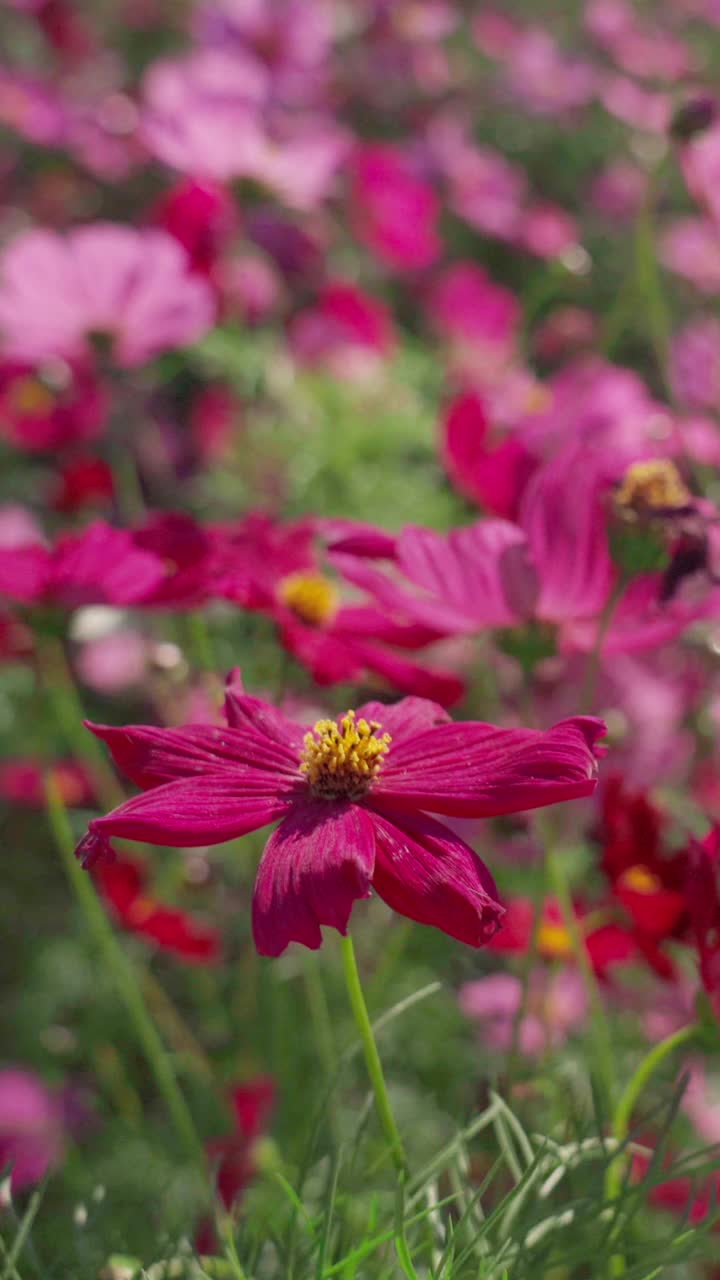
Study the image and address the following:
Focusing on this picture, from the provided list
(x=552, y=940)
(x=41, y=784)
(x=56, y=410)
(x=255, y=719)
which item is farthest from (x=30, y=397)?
(x=255, y=719)

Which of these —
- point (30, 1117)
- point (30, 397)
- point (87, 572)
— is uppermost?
point (87, 572)

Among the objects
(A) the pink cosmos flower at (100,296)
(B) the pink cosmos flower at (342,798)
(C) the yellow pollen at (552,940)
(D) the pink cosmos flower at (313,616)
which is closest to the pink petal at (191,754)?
(B) the pink cosmos flower at (342,798)

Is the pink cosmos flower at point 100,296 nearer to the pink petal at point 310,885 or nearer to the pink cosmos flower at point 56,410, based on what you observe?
the pink cosmos flower at point 56,410

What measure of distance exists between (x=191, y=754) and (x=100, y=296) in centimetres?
56

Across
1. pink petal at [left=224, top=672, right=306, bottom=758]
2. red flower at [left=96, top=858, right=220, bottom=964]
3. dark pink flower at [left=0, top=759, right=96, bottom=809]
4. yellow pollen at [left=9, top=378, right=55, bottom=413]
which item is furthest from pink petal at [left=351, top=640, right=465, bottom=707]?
yellow pollen at [left=9, top=378, right=55, bottom=413]

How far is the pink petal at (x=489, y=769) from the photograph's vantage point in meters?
0.38

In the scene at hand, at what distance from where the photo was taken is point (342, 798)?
42cm

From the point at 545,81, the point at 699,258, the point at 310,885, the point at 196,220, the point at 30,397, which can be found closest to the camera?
the point at 310,885

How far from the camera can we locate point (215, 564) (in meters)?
0.57

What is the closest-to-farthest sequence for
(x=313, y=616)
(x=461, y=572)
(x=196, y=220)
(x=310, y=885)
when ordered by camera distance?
(x=310, y=885) → (x=461, y=572) → (x=313, y=616) → (x=196, y=220)

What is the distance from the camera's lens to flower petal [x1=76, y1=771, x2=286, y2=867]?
1.22ft

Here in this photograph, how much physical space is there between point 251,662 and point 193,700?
1.9 inches

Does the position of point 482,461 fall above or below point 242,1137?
above

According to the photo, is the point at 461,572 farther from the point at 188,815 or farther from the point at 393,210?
the point at 393,210
